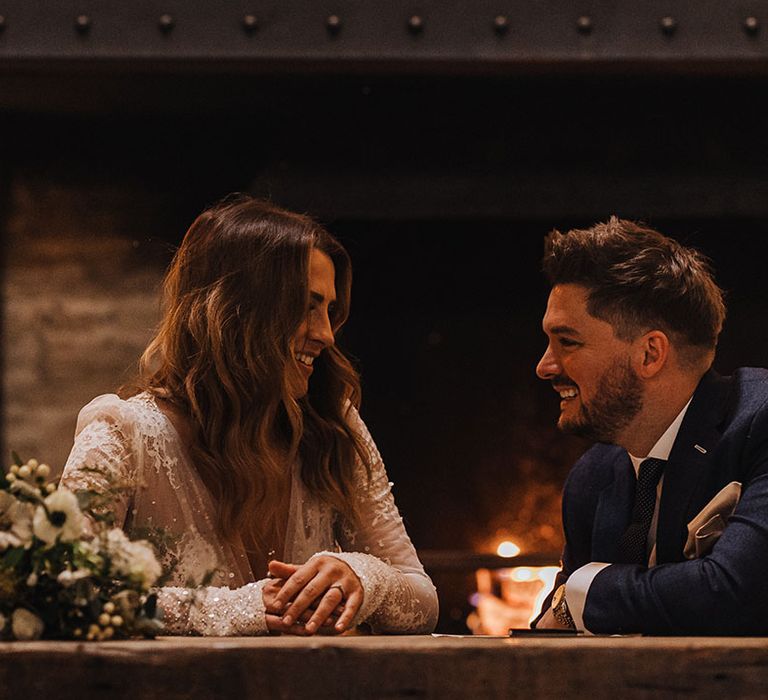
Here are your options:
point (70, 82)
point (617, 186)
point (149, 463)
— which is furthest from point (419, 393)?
point (149, 463)

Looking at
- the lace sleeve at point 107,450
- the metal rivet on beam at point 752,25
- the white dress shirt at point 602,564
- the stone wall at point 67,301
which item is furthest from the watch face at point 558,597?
the stone wall at point 67,301

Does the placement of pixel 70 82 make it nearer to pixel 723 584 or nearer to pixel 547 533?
pixel 547 533

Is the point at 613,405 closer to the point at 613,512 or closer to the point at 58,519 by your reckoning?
the point at 613,512

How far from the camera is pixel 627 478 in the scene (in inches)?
116

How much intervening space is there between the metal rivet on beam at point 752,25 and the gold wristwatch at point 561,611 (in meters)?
1.61

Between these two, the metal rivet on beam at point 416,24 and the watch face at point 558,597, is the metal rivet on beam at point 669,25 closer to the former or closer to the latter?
the metal rivet on beam at point 416,24

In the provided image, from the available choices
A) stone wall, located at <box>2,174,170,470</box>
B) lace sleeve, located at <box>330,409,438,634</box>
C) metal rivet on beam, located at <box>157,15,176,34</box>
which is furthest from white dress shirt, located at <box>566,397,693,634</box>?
stone wall, located at <box>2,174,170,470</box>

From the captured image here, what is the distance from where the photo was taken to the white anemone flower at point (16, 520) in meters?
1.92

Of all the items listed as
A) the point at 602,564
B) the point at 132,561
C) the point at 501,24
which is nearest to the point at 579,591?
the point at 602,564

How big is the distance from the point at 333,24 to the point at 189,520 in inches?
56.9

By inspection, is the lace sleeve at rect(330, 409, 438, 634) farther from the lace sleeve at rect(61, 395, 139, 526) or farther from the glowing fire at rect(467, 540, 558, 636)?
the glowing fire at rect(467, 540, 558, 636)

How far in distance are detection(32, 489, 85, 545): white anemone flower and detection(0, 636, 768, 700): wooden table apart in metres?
0.18

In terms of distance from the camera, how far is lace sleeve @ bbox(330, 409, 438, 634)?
103 inches

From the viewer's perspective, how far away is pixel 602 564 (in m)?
2.54
